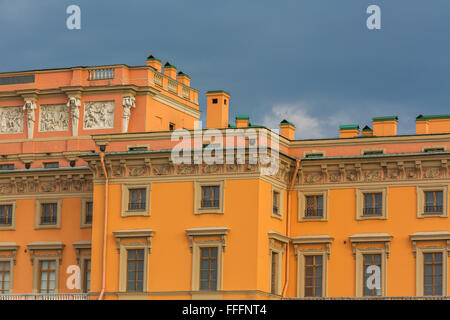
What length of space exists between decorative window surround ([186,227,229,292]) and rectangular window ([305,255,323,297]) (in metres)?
5.10

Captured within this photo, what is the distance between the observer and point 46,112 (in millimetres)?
66438

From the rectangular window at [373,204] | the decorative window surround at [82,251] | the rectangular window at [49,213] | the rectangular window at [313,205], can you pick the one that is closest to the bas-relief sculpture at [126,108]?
the rectangular window at [49,213]

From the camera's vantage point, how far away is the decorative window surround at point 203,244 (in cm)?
5472

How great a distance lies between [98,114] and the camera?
65.1m

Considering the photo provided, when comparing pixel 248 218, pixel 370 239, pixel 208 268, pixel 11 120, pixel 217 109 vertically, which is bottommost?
pixel 208 268

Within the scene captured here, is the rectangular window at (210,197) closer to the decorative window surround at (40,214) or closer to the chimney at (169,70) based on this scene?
the decorative window surround at (40,214)

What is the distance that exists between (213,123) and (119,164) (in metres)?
5.81

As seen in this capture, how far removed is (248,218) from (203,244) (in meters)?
2.47

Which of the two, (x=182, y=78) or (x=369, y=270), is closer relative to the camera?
(x=369, y=270)

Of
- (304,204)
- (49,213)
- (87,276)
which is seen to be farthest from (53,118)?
(304,204)

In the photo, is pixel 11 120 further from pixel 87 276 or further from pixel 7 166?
pixel 87 276
